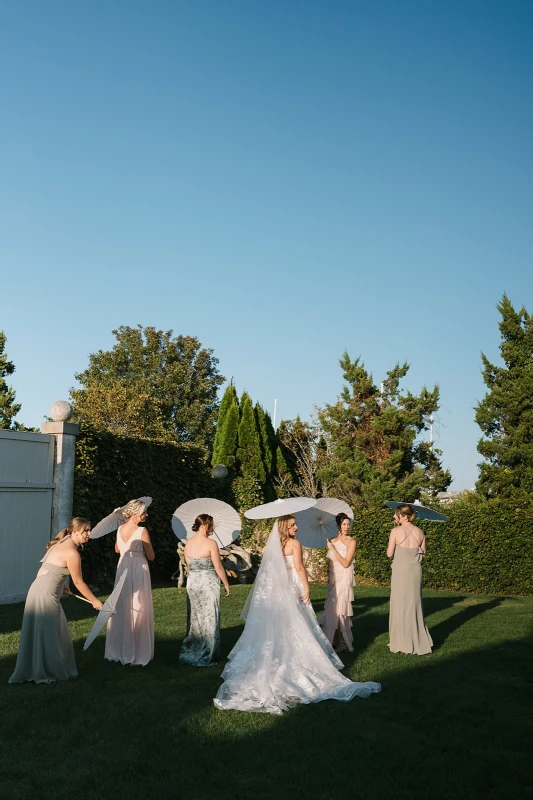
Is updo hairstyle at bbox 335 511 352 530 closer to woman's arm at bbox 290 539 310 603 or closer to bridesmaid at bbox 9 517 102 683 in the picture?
woman's arm at bbox 290 539 310 603

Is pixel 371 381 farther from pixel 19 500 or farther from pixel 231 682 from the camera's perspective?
pixel 231 682

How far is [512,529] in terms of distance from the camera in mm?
17656

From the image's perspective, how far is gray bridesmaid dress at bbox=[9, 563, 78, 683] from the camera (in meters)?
7.56

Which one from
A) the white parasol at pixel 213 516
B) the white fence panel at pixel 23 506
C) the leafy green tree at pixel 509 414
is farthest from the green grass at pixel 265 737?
the leafy green tree at pixel 509 414

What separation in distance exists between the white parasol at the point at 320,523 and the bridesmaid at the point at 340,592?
14 centimetres

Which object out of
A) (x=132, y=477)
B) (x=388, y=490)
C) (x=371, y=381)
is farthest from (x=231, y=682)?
(x=371, y=381)

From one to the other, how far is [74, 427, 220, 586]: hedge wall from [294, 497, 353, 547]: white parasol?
4.89 m

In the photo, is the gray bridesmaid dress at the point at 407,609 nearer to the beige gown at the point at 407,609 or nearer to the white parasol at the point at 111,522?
the beige gown at the point at 407,609

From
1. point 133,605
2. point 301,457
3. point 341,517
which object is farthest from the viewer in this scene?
point 301,457

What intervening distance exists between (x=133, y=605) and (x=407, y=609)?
346 cm

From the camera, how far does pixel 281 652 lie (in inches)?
306

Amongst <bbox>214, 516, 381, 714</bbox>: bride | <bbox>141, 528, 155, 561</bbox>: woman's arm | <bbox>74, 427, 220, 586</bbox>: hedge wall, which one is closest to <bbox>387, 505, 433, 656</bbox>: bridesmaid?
<bbox>214, 516, 381, 714</bbox>: bride

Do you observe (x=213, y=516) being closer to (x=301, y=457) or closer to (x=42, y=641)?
(x=42, y=641)

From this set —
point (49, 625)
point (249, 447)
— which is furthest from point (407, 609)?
point (249, 447)
